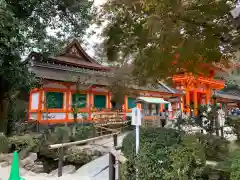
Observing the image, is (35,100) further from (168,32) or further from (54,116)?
(168,32)

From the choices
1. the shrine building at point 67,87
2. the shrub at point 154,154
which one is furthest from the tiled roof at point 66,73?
the shrub at point 154,154

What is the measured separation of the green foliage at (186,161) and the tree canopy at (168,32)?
1.48 metres

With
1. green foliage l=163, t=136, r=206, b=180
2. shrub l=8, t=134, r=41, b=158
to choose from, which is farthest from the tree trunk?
green foliage l=163, t=136, r=206, b=180

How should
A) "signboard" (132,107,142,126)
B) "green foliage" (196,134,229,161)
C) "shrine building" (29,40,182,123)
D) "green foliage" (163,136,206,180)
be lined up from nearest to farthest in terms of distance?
1. "green foliage" (163,136,206,180)
2. "signboard" (132,107,142,126)
3. "green foliage" (196,134,229,161)
4. "shrine building" (29,40,182,123)

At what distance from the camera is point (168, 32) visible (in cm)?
352

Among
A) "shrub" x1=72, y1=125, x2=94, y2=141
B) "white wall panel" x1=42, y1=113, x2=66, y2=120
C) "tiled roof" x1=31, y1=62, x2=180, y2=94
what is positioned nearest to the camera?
"shrub" x1=72, y1=125, x2=94, y2=141

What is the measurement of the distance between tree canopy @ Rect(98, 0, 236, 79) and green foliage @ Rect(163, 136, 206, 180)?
1.48 metres

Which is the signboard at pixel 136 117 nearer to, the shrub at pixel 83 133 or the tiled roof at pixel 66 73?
the shrub at pixel 83 133

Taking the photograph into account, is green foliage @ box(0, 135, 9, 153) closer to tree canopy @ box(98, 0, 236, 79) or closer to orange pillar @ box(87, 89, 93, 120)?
tree canopy @ box(98, 0, 236, 79)

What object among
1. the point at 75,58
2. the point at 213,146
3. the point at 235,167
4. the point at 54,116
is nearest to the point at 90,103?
the point at 54,116

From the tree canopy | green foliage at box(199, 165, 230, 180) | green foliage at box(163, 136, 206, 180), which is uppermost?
the tree canopy

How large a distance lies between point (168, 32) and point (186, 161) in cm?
191

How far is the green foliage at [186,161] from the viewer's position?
3.35 metres

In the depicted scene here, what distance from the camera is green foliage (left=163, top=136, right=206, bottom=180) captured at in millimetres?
3354
